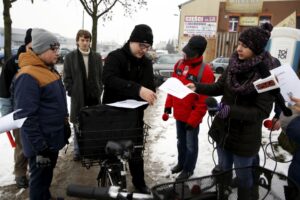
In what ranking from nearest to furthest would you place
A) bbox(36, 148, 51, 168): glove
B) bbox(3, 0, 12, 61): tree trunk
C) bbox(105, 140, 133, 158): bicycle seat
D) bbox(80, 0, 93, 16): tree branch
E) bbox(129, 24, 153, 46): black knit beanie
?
bbox(105, 140, 133, 158): bicycle seat, bbox(36, 148, 51, 168): glove, bbox(129, 24, 153, 46): black knit beanie, bbox(3, 0, 12, 61): tree trunk, bbox(80, 0, 93, 16): tree branch

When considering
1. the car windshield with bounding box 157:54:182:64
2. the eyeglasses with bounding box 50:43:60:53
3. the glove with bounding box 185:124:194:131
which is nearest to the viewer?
the eyeglasses with bounding box 50:43:60:53

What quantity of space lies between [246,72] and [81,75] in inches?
100.0

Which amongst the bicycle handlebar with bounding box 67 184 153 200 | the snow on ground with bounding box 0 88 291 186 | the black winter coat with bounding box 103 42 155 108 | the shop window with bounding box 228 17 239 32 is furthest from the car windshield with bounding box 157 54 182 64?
the shop window with bounding box 228 17 239 32

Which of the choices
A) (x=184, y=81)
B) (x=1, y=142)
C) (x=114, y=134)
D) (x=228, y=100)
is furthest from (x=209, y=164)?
(x=1, y=142)

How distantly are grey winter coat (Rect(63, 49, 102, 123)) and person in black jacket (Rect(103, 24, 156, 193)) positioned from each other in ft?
4.38

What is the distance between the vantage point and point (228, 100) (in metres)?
2.50

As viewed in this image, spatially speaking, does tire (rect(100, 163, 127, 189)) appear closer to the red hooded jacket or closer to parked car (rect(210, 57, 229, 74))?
the red hooded jacket

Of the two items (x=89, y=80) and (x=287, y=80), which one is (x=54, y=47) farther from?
(x=287, y=80)

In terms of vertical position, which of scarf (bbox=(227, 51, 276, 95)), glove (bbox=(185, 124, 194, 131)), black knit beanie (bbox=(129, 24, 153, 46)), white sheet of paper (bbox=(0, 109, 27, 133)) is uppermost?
black knit beanie (bbox=(129, 24, 153, 46))

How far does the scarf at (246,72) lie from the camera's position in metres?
2.26

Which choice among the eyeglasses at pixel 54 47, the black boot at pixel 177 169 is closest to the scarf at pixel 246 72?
the eyeglasses at pixel 54 47

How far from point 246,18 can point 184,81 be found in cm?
3203

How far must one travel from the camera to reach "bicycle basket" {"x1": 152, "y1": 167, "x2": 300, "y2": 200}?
1.38 m

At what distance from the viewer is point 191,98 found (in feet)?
11.3
